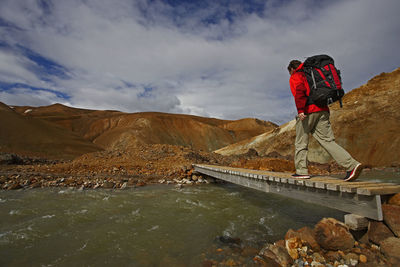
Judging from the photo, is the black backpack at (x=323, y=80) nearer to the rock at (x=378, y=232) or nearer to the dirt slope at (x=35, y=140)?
the rock at (x=378, y=232)

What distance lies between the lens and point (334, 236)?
3.20 metres

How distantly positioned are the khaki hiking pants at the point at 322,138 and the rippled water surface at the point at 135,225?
Result: 217cm

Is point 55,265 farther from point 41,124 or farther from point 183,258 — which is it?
point 41,124

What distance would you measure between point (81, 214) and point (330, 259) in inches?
260

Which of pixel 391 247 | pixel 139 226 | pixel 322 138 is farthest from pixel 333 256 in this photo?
pixel 139 226

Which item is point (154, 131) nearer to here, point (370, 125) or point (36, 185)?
point (370, 125)

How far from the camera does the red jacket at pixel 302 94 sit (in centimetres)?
375

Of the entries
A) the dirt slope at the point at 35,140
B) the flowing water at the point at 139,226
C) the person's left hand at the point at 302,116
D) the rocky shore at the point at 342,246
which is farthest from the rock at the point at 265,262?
the dirt slope at the point at 35,140

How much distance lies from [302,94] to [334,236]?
2.34 metres

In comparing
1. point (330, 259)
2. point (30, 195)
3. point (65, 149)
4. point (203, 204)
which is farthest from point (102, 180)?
point (65, 149)

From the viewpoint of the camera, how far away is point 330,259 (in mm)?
3104

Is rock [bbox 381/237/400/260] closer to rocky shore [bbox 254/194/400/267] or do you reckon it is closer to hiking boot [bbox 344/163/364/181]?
rocky shore [bbox 254/194/400/267]

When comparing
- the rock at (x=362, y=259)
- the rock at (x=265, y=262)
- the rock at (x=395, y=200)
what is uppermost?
the rock at (x=395, y=200)

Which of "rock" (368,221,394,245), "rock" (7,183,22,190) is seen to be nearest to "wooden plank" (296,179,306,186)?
"rock" (368,221,394,245)
